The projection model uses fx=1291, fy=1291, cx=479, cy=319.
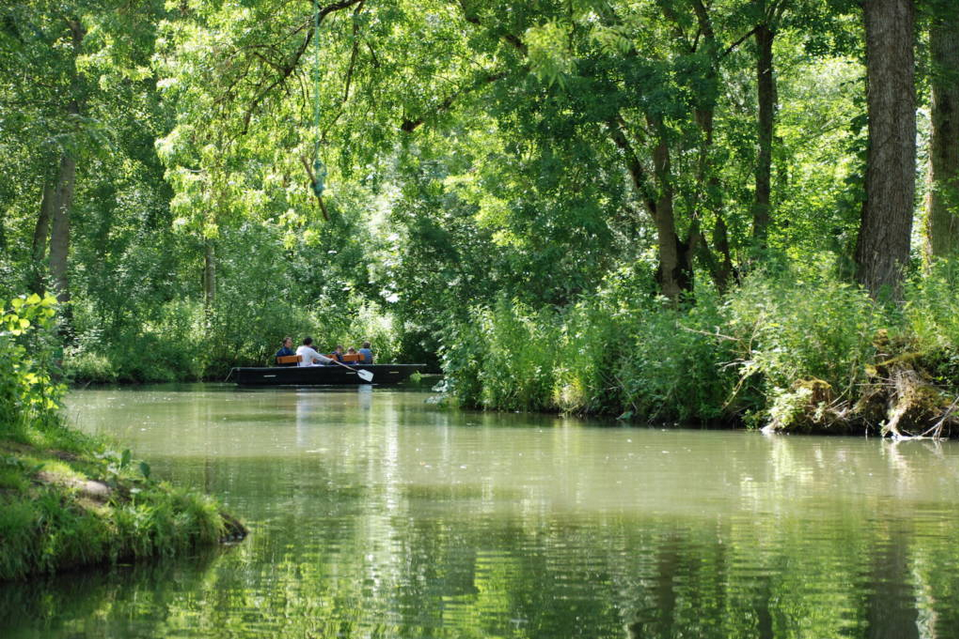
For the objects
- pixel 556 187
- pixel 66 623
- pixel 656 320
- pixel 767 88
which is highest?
pixel 767 88

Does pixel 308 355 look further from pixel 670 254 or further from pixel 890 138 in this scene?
pixel 890 138

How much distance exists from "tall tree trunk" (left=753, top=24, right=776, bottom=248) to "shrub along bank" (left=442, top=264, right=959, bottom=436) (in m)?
3.89

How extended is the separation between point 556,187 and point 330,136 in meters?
5.49

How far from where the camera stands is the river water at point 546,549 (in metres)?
6.09

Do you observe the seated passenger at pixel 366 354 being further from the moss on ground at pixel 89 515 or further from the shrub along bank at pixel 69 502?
the moss on ground at pixel 89 515

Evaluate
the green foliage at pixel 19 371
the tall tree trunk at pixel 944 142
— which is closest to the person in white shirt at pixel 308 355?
the tall tree trunk at pixel 944 142

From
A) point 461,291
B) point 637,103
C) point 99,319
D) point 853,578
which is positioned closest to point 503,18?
point 637,103

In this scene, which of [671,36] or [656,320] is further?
[671,36]

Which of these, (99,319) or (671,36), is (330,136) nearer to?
(671,36)

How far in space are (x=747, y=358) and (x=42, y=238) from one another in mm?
29612

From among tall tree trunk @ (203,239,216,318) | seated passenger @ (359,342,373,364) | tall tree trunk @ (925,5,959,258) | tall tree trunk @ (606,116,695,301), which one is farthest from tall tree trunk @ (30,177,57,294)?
tall tree trunk @ (925,5,959,258)

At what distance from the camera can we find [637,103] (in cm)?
2328

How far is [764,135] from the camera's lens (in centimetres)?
2634

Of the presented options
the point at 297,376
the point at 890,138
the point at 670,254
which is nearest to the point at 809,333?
the point at 890,138
